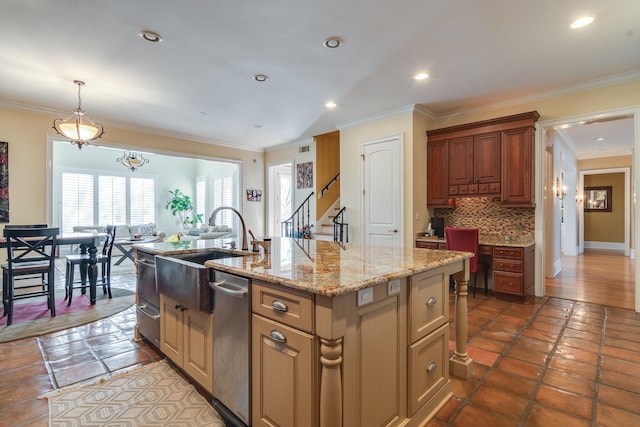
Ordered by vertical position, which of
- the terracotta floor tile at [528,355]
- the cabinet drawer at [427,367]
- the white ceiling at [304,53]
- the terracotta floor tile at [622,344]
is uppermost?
the white ceiling at [304,53]

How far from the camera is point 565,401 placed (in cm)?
200

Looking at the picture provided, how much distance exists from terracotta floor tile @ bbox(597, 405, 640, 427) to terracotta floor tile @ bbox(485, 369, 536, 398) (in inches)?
13.9

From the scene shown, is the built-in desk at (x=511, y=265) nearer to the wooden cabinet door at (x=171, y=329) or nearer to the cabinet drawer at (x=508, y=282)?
the cabinet drawer at (x=508, y=282)

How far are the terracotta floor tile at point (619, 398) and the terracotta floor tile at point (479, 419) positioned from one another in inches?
28.5

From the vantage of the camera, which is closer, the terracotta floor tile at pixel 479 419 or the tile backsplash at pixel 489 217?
the terracotta floor tile at pixel 479 419

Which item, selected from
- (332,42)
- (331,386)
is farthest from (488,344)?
(332,42)

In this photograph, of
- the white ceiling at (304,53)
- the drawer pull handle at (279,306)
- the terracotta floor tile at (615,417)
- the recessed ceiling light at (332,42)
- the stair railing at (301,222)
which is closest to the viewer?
the drawer pull handle at (279,306)

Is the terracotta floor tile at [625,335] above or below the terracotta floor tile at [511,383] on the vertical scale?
above

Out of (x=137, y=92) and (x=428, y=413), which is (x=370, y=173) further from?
(x=428, y=413)

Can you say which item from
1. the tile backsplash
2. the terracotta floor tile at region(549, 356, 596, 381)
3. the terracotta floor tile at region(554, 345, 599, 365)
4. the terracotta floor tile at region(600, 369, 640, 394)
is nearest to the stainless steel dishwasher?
the terracotta floor tile at region(549, 356, 596, 381)

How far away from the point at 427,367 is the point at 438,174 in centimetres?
367

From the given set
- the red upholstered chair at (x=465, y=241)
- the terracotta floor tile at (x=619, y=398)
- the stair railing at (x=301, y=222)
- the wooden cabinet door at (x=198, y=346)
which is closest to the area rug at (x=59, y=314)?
the wooden cabinet door at (x=198, y=346)

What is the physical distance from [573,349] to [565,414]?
1.11 meters

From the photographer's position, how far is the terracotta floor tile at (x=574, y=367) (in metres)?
2.30
